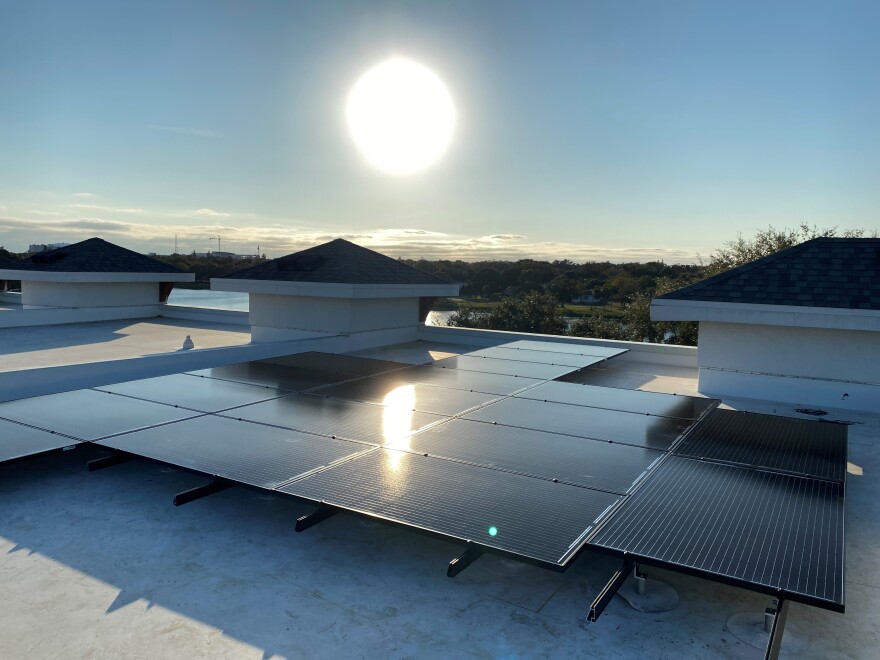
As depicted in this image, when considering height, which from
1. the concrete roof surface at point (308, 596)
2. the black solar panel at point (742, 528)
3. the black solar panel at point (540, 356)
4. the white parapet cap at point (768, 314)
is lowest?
the concrete roof surface at point (308, 596)

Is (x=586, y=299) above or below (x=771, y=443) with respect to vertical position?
above

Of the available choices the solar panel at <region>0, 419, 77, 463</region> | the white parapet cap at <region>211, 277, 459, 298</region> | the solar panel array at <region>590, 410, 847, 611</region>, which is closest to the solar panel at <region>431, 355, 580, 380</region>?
the solar panel array at <region>590, 410, 847, 611</region>

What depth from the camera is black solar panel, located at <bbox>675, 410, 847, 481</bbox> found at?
300 inches

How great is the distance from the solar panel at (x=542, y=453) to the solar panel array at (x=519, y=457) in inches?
1.4

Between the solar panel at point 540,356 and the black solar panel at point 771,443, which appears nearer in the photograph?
the black solar panel at point 771,443

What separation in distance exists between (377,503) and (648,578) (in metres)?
2.81

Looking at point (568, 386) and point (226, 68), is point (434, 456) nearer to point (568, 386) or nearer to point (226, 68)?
point (568, 386)

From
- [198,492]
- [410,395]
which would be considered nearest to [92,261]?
[410,395]

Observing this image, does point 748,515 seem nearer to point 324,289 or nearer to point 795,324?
point 795,324

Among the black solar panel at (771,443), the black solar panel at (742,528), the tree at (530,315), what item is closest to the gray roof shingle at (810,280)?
the black solar panel at (771,443)

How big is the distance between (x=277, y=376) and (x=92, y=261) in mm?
20031

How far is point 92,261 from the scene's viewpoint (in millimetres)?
27766

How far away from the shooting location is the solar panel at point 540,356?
1529cm

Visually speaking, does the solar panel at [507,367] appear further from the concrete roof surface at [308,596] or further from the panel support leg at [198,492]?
the panel support leg at [198,492]
